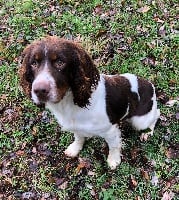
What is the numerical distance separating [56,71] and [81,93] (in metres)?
0.45

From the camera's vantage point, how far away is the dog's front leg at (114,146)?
4.81 m

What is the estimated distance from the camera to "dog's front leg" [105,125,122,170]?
481 centimetres

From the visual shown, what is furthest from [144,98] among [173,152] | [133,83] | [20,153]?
[20,153]

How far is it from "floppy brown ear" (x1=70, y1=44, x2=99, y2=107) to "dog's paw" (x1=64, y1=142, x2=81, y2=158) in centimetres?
138

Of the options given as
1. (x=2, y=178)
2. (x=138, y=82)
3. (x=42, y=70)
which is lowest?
(x=2, y=178)

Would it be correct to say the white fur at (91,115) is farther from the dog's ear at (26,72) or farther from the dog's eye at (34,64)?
the dog's eye at (34,64)

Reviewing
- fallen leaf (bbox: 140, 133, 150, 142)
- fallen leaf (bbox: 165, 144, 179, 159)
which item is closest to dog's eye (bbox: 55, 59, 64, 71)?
fallen leaf (bbox: 140, 133, 150, 142)

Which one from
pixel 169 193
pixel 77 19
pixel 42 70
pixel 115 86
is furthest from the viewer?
pixel 77 19

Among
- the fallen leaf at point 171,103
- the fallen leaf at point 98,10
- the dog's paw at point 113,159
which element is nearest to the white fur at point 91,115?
the dog's paw at point 113,159

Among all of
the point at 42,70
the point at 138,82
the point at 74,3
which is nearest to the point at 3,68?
the point at 74,3

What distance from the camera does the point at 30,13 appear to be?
805 centimetres

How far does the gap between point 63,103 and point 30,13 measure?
13.7 ft

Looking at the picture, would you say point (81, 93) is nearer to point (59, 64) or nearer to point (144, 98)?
point (59, 64)

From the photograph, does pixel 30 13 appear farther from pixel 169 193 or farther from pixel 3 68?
pixel 169 193
